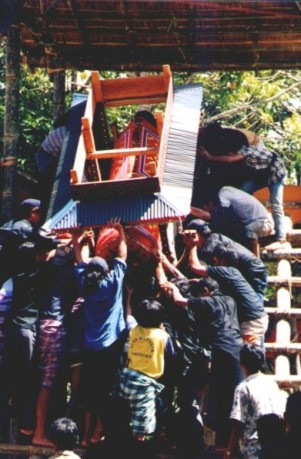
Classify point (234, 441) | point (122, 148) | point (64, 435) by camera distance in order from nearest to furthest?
1. point (64, 435)
2. point (234, 441)
3. point (122, 148)

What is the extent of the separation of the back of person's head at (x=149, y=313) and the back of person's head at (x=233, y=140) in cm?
264

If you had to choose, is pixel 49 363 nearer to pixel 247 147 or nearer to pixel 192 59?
pixel 247 147

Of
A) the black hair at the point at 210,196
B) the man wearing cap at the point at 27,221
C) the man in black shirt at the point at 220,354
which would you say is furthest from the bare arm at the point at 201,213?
the man in black shirt at the point at 220,354

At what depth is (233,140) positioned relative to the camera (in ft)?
30.6

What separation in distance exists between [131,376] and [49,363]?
31.1 inches

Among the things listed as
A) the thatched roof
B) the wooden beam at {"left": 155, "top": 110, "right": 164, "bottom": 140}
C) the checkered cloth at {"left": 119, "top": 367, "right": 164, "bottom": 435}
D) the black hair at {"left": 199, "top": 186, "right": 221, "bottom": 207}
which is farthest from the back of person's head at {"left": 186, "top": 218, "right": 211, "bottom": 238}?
the thatched roof

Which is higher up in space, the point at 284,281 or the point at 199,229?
the point at 199,229

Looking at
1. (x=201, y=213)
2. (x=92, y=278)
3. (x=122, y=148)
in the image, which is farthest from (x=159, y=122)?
(x=92, y=278)

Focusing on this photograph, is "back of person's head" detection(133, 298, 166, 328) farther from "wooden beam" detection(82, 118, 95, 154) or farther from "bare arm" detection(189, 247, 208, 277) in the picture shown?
"wooden beam" detection(82, 118, 95, 154)

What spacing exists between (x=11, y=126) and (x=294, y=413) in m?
4.21

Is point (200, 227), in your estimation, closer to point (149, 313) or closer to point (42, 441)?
point (149, 313)

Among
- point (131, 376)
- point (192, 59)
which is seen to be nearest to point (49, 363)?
point (131, 376)

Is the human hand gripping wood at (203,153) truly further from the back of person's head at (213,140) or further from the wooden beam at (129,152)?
the wooden beam at (129,152)

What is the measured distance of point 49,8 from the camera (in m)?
8.80
